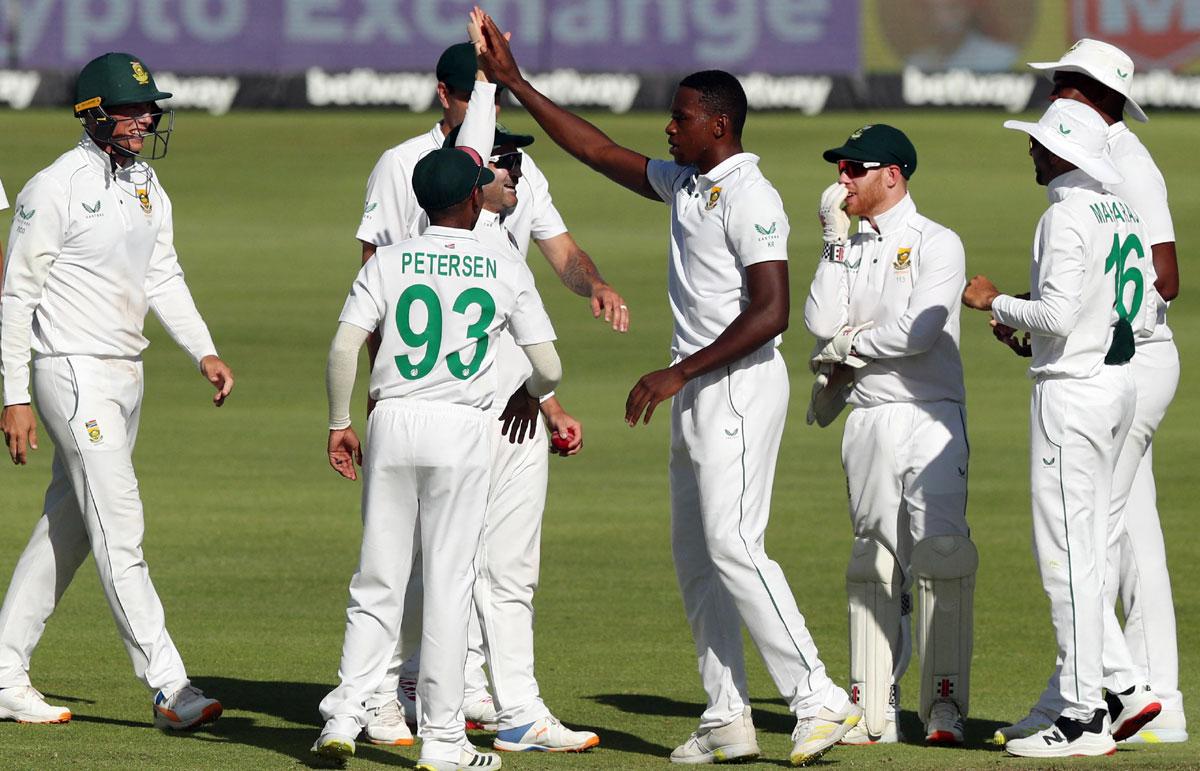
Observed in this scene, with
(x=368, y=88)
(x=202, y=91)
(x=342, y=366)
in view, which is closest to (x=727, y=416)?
(x=342, y=366)

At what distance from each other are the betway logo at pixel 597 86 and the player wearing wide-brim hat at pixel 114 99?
72.0 ft

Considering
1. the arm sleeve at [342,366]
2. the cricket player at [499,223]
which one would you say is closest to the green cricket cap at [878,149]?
the cricket player at [499,223]

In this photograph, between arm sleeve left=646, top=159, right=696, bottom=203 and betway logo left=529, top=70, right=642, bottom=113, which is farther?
betway logo left=529, top=70, right=642, bottom=113

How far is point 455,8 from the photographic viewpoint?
95.0ft

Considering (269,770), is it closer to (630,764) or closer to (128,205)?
(630,764)

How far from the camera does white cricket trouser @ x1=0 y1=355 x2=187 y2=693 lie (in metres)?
6.88

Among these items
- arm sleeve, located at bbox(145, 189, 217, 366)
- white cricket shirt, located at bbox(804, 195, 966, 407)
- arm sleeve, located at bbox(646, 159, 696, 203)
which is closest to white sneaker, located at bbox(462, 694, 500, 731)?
arm sleeve, located at bbox(145, 189, 217, 366)

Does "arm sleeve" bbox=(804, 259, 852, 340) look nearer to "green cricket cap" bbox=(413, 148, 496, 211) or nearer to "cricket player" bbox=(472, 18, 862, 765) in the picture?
"cricket player" bbox=(472, 18, 862, 765)

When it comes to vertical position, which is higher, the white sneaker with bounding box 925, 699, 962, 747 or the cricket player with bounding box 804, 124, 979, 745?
the cricket player with bounding box 804, 124, 979, 745

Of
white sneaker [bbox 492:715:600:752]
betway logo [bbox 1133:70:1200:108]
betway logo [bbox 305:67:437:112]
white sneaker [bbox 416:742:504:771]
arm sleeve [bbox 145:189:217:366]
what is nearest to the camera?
white sneaker [bbox 416:742:504:771]

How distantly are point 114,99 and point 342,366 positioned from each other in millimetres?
1631

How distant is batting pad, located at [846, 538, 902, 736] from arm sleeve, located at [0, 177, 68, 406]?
3191mm

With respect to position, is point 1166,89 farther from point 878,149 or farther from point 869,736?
point 869,736

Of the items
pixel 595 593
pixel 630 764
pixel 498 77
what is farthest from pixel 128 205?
pixel 595 593
